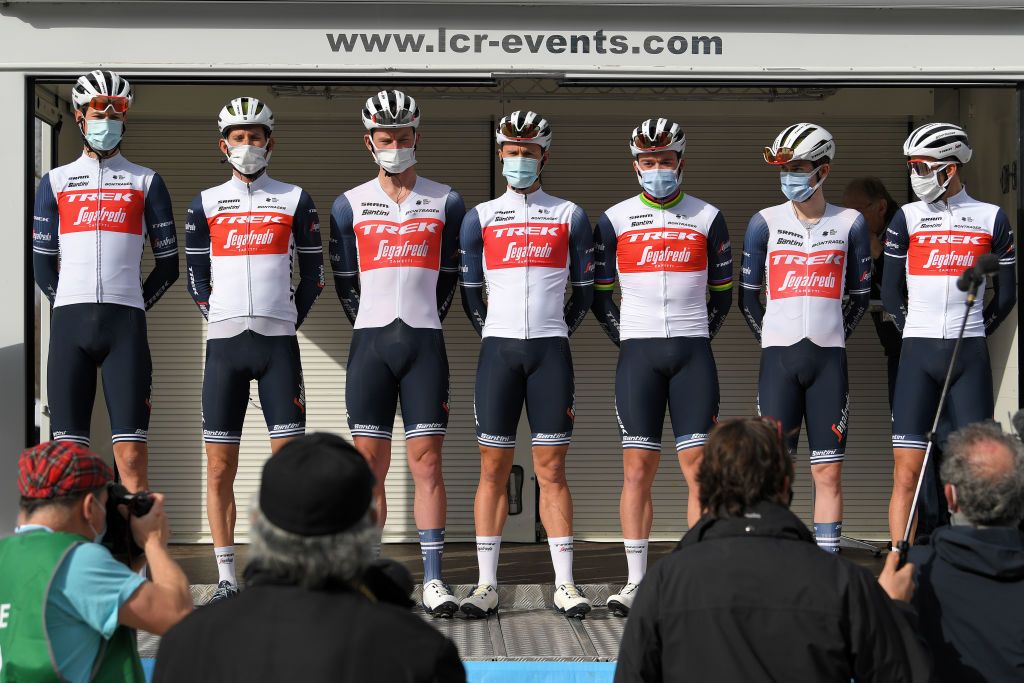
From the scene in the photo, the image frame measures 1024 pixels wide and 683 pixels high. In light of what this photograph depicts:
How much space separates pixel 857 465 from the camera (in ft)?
28.0

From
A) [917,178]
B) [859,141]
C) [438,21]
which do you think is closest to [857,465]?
[859,141]

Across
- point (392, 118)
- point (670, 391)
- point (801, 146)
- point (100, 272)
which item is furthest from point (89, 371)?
point (801, 146)

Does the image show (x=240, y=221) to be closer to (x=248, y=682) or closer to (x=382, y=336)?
(x=382, y=336)

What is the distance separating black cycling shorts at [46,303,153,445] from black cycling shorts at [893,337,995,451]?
3.75m

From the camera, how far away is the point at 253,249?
579cm

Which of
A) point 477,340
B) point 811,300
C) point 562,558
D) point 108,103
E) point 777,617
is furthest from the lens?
point 477,340

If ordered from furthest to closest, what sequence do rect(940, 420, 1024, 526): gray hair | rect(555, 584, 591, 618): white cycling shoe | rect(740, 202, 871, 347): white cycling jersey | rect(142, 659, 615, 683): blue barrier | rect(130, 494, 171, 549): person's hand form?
rect(740, 202, 871, 347): white cycling jersey → rect(555, 584, 591, 618): white cycling shoe → rect(142, 659, 615, 683): blue barrier → rect(130, 494, 171, 549): person's hand → rect(940, 420, 1024, 526): gray hair

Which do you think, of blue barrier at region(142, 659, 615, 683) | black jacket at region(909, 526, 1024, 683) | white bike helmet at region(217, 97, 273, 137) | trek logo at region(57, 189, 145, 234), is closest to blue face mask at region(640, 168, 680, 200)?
white bike helmet at region(217, 97, 273, 137)

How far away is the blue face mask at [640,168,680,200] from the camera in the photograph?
231 inches

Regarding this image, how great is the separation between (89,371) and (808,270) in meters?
3.57

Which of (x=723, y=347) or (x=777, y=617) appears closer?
(x=777, y=617)

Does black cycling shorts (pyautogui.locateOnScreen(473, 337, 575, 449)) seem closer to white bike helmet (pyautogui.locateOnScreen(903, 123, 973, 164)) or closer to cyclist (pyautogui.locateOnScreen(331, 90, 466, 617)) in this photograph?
cyclist (pyautogui.locateOnScreen(331, 90, 466, 617))

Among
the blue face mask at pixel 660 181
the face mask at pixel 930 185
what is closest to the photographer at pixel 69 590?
the blue face mask at pixel 660 181

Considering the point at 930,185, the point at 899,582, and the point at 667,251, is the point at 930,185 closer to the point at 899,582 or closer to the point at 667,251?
the point at 667,251
